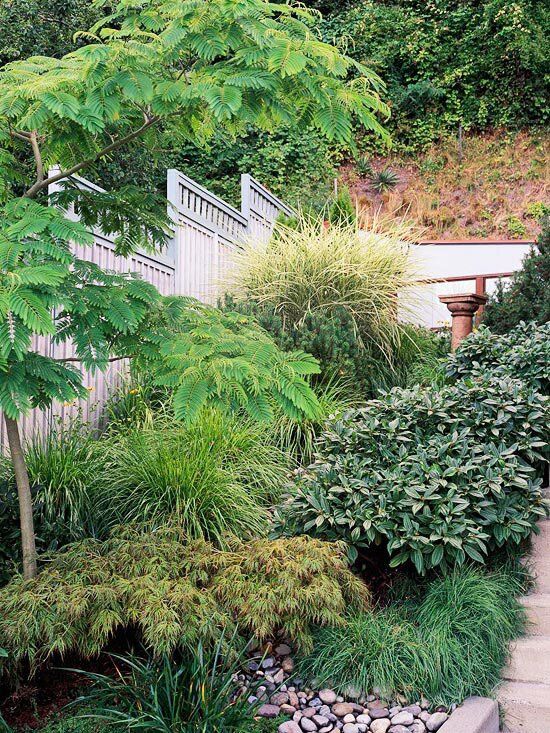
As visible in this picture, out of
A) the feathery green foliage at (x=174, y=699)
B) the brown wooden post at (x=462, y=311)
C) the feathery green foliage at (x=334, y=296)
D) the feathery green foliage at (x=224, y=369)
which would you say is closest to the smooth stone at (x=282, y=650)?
the feathery green foliage at (x=174, y=699)

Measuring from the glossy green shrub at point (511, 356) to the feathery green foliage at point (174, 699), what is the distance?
10.3 ft

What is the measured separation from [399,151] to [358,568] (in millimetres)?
14854

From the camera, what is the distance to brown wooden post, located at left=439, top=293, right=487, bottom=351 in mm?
6828

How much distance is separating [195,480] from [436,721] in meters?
1.91

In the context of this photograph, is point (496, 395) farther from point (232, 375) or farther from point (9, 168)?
point (9, 168)

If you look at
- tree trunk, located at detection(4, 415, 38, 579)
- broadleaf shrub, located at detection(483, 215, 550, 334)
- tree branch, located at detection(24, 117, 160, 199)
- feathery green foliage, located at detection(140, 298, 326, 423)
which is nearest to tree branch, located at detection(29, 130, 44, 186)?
tree branch, located at detection(24, 117, 160, 199)

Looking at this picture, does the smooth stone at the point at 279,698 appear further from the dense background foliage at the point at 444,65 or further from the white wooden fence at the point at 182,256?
the dense background foliage at the point at 444,65

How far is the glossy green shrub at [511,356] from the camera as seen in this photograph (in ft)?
17.0

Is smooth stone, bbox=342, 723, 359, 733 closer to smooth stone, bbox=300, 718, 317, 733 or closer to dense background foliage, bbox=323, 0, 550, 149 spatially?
smooth stone, bbox=300, 718, 317, 733

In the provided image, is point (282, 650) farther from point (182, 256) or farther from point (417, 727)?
point (182, 256)

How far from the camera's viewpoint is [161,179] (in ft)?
43.1

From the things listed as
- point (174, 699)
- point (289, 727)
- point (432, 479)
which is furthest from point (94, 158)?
point (289, 727)

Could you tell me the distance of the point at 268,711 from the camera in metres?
3.09

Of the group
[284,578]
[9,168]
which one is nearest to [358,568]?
[284,578]
